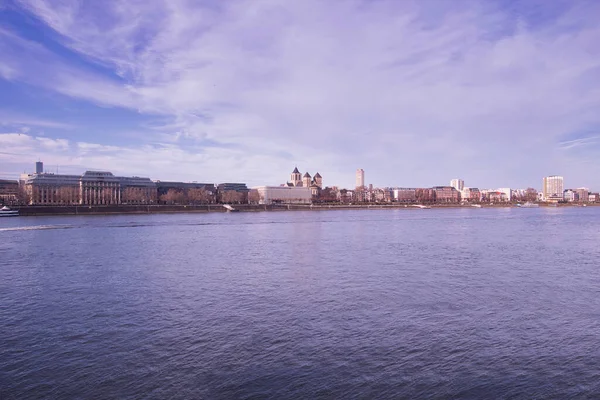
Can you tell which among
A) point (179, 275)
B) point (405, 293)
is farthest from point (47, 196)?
point (405, 293)

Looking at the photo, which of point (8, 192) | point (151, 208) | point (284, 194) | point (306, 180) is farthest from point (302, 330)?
point (306, 180)

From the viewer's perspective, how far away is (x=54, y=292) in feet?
47.6

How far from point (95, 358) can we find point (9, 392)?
1.59 metres

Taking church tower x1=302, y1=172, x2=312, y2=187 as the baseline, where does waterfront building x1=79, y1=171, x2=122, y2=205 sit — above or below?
below

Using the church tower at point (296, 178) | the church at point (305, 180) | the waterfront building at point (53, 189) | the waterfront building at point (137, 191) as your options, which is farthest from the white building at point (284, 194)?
the waterfront building at point (53, 189)

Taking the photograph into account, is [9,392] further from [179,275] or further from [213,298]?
[179,275]

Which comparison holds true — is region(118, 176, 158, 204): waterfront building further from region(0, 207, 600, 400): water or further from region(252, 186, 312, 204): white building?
region(0, 207, 600, 400): water

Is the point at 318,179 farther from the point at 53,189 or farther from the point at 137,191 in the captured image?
the point at 53,189

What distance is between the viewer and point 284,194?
161000 millimetres

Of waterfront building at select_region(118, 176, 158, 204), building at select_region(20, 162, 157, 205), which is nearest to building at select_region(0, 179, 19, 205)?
building at select_region(20, 162, 157, 205)

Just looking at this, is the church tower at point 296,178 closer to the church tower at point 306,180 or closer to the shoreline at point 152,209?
the church tower at point 306,180

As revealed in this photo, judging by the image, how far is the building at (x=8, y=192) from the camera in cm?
10288

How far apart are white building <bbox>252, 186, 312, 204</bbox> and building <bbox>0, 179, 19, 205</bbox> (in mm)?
70214

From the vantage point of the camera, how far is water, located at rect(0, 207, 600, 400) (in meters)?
7.66
